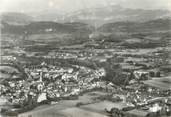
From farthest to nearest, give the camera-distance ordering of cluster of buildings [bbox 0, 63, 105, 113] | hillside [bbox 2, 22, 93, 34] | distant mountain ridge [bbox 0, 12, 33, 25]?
1. distant mountain ridge [bbox 0, 12, 33, 25]
2. hillside [bbox 2, 22, 93, 34]
3. cluster of buildings [bbox 0, 63, 105, 113]

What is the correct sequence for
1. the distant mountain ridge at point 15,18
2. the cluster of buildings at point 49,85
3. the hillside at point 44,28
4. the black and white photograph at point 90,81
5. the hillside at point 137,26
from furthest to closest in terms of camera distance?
the distant mountain ridge at point 15,18 < the hillside at point 44,28 < the hillside at point 137,26 < the cluster of buildings at point 49,85 < the black and white photograph at point 90,81

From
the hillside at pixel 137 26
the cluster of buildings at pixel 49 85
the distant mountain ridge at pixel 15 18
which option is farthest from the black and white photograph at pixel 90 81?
the distant mountain ridge at pixel 15 18

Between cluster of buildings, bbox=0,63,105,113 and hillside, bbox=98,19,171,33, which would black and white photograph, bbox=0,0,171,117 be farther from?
hillside, bbox=98,19,171,33

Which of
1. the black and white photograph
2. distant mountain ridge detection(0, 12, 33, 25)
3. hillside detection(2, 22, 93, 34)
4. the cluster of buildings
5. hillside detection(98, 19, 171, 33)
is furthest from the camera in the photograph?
distant mountain ridge detection(0, 12, 33, 25)

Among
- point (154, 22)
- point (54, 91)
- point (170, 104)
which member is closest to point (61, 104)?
point (54, 91)

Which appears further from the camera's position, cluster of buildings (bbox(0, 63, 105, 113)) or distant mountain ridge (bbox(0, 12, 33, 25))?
distant mountain ridge (bbox(0, 12, 33, 25))

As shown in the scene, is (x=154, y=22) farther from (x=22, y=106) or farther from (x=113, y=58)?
(x=22, y=106)

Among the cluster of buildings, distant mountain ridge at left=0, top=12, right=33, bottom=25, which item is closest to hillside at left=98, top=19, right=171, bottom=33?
distant mountain ridge at left=0, top=12, right=33, bottom=25

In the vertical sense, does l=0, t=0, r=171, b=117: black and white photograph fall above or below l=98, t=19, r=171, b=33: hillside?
below

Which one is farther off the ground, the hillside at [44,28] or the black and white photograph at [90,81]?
the hillside at [44,28]

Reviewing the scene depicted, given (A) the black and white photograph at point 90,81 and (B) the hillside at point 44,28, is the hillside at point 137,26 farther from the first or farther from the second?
(A) the black and white photograph at point 90,81

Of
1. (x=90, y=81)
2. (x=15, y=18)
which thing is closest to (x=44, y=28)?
(x=15, y=18)

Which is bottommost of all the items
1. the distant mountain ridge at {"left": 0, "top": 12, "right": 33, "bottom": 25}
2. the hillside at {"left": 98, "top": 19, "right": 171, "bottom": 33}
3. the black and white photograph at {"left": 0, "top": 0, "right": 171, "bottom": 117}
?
the black and white photograph at {"left": 0, "top": 0, "right": 171, "bottom": 117}
